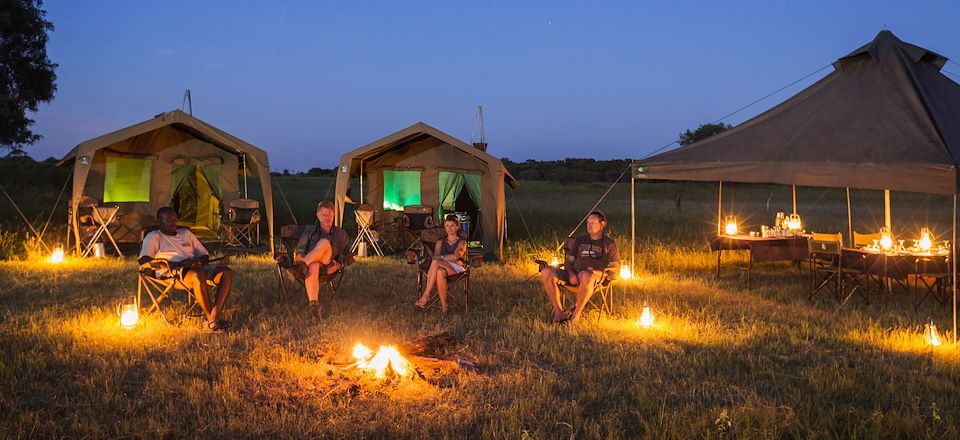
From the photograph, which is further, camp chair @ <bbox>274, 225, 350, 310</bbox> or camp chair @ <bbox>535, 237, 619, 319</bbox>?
camp chair @ <bbox>274, 225, 350, 310</bbox>

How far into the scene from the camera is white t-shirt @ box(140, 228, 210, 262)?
4.86 m

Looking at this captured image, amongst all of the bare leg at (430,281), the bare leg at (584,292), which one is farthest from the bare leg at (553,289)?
the bare leg at (430,281)

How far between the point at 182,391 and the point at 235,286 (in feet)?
9.89

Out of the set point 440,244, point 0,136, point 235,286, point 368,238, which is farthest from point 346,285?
point 0,136

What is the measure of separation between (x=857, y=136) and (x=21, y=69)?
13024mm

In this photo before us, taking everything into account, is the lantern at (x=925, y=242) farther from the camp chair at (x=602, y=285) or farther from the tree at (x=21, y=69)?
the tree at (x=21, y=69)

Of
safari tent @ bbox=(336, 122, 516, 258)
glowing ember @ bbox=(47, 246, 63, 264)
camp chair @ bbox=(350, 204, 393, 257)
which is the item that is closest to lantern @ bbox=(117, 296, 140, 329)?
glowing ember @ bbox=(47, 246, 63, 264)

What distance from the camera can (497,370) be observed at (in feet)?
12.4

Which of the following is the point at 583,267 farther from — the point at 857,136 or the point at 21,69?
the point at 21,69

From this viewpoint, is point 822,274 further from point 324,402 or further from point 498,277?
point 324,402

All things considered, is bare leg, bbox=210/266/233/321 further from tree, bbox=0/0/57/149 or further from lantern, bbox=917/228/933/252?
tree, bbox=0/0/57/149

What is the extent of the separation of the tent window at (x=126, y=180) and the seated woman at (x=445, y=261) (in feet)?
22.3

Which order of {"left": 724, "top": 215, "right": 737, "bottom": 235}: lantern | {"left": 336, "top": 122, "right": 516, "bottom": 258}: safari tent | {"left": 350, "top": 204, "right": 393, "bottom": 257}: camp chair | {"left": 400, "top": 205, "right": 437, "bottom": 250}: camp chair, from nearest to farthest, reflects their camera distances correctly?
1. {"left": 724, "top": 215, "right": 737, "bottom": 235}: lantern
2. {"left": 350, "top": 204, "right": 393, "bottom": 257}: camp chair
3. {"left": 400, "top": 205, "right": 437, "bottom": 250}: camp chair
4. {"left": 336, "top": 122, "right": 516, "bottom": 258}: safari tent

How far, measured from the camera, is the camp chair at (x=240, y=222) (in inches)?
391
